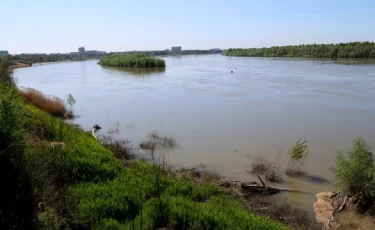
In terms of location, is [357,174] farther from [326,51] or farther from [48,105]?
[326,51]

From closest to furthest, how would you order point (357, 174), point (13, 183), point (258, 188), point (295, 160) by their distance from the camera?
point (13, 183) → point (357, 174) → point (258, 188) → point (295, 160)

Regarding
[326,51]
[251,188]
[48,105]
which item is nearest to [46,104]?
[48,105]

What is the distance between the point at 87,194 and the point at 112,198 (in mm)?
469

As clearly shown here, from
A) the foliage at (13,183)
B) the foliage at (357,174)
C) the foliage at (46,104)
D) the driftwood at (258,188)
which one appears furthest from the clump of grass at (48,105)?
the foliage at (357,174)

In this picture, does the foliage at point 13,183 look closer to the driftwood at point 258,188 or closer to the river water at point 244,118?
the driftwood at point 258,188

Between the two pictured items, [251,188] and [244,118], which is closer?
[251,188]

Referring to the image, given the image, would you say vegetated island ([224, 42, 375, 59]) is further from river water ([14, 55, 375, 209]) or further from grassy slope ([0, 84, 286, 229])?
grassy slope ([0, 84, 286, 229])

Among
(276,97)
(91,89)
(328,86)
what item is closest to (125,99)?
(91,89)

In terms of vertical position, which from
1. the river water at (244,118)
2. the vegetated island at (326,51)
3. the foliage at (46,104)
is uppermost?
the vegetated island at (326,51)

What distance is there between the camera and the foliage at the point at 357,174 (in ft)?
26.1

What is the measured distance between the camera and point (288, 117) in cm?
1842

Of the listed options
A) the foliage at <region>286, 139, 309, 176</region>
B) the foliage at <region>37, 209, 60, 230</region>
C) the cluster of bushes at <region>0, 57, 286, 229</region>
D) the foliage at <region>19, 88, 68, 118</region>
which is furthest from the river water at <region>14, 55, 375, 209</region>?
the foliage at <region>37, 209, 60, 230</region>

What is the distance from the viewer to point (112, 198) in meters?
6.72

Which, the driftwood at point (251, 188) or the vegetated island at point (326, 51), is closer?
the driftwood at point (251, 188)
